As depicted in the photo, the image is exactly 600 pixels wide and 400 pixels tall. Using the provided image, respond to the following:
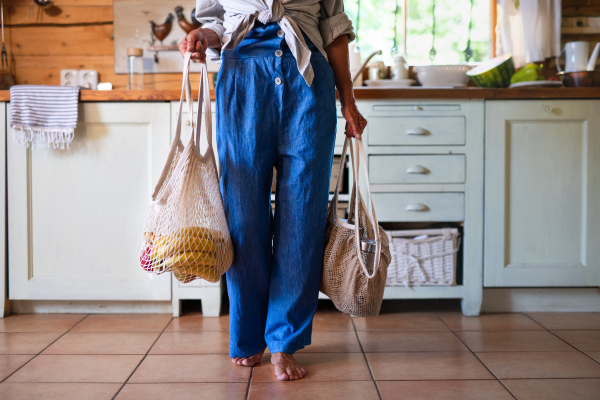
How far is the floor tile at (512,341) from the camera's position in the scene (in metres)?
1.83

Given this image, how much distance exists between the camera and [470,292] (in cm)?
225

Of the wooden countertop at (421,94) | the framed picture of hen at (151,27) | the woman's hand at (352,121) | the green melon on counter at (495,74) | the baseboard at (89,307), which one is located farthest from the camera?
the framed picture of hen at (151,27)

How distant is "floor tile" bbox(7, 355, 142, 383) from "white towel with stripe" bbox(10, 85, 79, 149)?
0.81 metres

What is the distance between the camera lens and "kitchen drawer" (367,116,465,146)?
7.23 ft

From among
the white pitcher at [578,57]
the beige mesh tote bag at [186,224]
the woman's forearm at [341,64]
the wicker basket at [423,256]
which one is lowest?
the wicker basket at [423,256]

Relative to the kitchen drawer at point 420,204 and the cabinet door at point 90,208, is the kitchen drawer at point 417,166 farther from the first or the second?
the cabinet door at point 90,208

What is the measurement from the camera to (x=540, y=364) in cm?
167

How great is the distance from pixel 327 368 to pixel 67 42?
1.98 m

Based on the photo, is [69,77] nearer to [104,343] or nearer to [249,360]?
[104,343]

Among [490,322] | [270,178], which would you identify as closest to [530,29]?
[490,322]

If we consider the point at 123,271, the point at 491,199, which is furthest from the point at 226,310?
the point at 491,199

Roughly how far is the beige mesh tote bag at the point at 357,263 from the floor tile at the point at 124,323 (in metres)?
0.76

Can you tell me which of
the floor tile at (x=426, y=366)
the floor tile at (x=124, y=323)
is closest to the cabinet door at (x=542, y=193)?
the floor tile at (x=426, y=366)

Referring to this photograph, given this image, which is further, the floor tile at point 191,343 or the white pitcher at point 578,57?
the white pitcher at point 578,57
